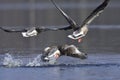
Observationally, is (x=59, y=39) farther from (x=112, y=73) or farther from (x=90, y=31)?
(x=112, y=73)

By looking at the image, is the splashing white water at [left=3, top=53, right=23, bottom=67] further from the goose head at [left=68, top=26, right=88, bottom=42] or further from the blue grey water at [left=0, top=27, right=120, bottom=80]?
the goose head at [left=68, top=26, right=88, bottom=42]

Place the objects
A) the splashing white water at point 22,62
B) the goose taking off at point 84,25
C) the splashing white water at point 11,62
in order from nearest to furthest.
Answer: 1. the goose taking off at point 84,25
2. the splashing white water at point 22,62
3. the splashing white water at point 11,62

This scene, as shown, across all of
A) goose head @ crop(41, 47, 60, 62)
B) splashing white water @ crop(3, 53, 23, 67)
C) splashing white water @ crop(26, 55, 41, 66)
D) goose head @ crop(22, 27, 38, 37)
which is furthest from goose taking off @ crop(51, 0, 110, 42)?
splashing white water @ crop(3, 53, 23, 67)

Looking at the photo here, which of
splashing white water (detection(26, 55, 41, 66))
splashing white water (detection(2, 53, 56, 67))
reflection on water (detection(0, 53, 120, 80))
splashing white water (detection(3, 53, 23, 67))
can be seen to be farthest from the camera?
splashing white water (detection(3, 53, 23, 67))

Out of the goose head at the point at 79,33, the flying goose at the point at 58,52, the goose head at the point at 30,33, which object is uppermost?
the goose head at the point at 30,33

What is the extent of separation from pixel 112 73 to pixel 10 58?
4.27 meters

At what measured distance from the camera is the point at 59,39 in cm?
3231

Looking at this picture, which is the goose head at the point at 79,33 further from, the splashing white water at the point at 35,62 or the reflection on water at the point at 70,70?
the splashing white water at the point at 35,62

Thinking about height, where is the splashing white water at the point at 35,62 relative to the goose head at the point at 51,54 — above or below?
below

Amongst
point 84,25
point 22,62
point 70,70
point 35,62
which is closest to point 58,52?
point 70,70

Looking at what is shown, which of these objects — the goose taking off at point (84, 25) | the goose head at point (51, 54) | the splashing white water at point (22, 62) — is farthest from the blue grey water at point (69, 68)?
the goose taking off at point (84, 25)

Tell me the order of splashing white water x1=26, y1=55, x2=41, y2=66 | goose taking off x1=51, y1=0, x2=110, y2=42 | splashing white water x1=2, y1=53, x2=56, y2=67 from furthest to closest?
splashing white water x1=26, y1=55, x2=41, y2=66, splashing white water x1=2, y1=53, x2=56, y2=67, goose taking off x1=51, y1=0, x2=110, y2=42

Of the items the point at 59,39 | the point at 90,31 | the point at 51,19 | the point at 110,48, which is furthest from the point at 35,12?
the point at 110,48

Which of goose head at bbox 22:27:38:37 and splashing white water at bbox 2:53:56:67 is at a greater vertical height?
goose head at bbox 22:27:38:37
